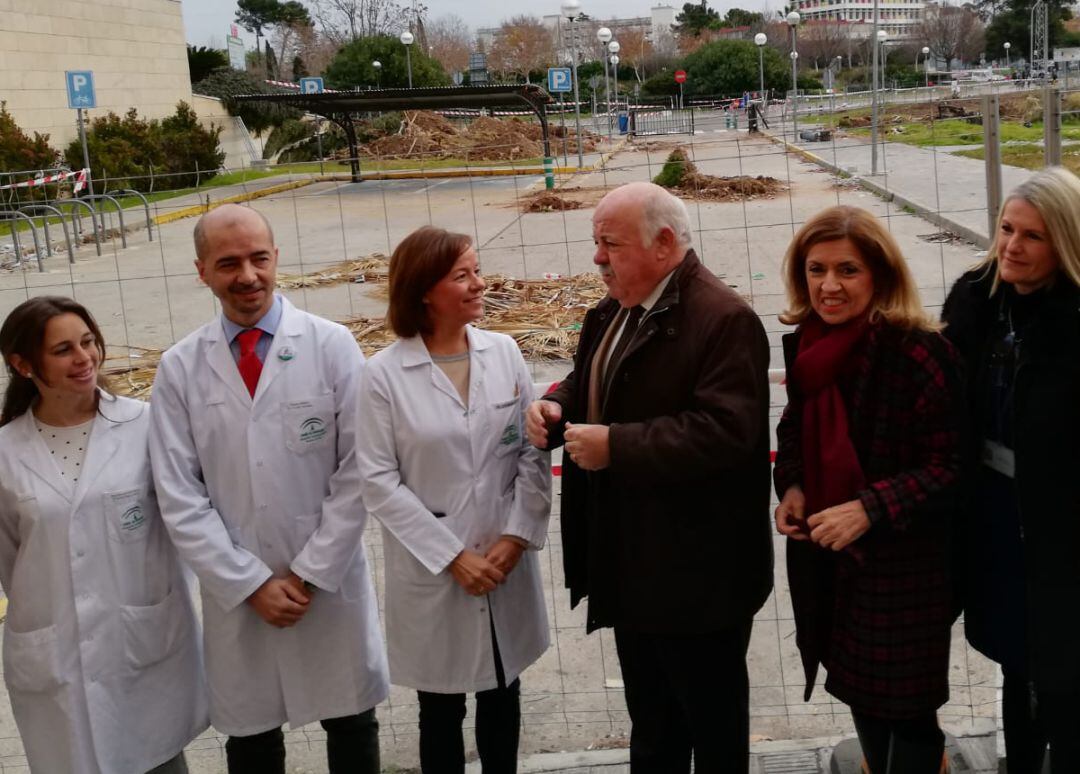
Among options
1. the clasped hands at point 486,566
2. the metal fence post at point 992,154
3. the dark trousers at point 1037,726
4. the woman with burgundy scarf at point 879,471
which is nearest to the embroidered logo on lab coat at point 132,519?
the clasped hands at point 486,566

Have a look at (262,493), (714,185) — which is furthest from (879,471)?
(714,185)

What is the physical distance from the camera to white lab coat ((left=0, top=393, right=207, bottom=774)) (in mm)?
2852

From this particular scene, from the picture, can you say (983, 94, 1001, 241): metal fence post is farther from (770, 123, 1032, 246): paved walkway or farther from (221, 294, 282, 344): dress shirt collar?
(770, 123, 1032, 246): paved walkway

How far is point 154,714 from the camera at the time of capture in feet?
9.74

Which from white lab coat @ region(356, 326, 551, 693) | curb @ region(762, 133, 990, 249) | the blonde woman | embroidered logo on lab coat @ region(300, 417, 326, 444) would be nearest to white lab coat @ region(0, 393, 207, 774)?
embroidered logo on lab coat @ region(300, 417, 326, 444)

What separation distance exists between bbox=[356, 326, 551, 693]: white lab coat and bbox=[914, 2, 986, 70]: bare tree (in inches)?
3797

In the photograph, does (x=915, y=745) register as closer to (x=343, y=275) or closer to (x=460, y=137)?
(x=343, y=275)

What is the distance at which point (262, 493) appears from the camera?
295cm

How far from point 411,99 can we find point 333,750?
23.7 meters

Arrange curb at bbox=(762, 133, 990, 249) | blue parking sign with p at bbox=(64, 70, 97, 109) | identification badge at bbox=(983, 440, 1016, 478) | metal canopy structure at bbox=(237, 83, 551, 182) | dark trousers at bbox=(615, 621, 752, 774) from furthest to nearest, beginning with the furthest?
metal canopy structure at bbox=(237, 83, 551, 182), blue parking sign with p at bbox=(64, 70, 97, 109), curb at bbox=(762, 133, 990, 249), dark trousers at bbox=(615, 621, 752, 774), identification badge at bbox=(983, 440, 1016, 478)

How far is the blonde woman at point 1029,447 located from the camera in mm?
2500

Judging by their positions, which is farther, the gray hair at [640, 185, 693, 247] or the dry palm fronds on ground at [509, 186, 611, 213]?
the dry palm fronds on ground at [509, 186, 611, 213]

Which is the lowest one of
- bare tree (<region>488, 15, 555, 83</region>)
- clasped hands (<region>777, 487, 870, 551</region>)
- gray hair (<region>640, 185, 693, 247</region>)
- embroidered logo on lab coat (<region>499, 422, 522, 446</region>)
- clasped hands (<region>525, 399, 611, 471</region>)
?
clasped hands (<region>777, 487, 870, 551</region>)

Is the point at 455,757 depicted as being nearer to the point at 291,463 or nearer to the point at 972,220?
the point at 291,463
